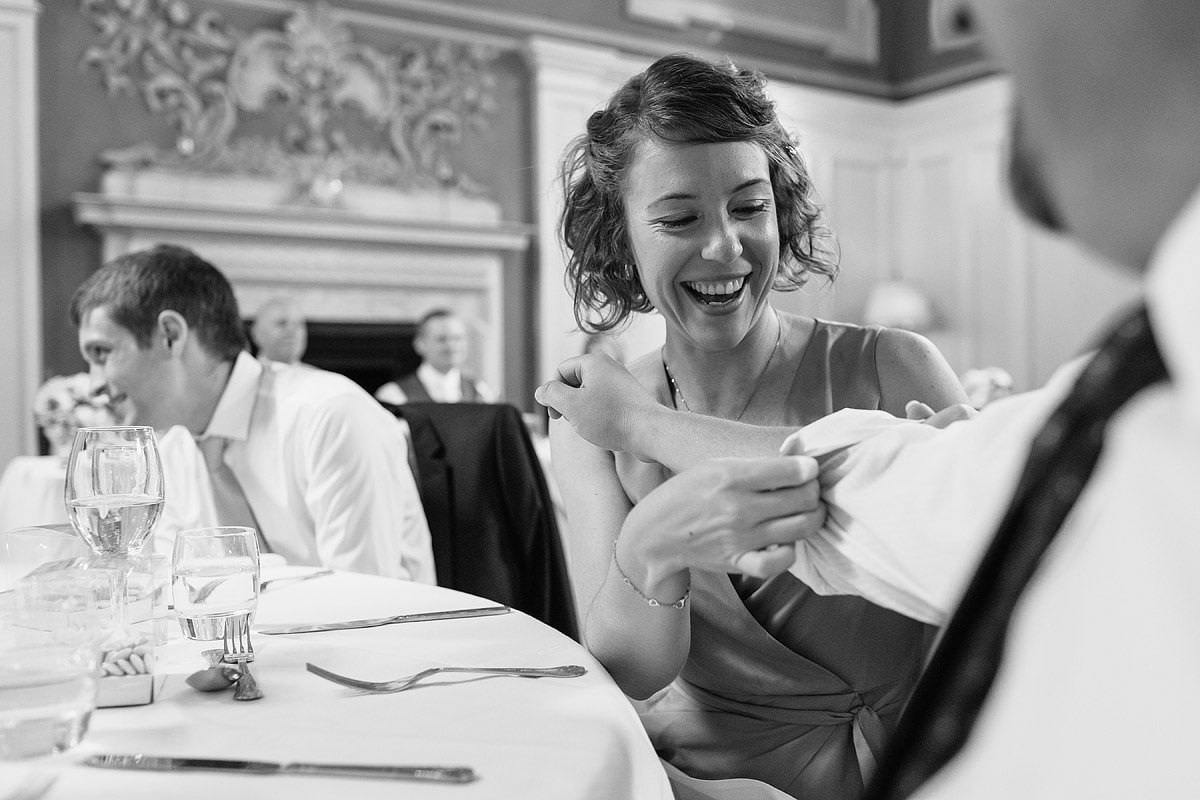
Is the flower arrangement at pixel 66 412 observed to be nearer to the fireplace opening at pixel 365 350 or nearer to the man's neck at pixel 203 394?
the man's neck at pixel 203 394

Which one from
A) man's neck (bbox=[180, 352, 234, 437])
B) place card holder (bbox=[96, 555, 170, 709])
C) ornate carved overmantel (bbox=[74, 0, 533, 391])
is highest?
ornate carved overmantel (bbox=[74, 0, 533, 391])

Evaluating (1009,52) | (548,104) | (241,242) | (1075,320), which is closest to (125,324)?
(1009,52)

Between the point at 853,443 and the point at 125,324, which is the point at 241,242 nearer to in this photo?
the point at 125,324

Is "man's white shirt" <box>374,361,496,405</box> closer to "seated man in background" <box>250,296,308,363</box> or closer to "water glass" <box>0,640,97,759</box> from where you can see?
"seated man in background" <box>250,296,308,363</box>

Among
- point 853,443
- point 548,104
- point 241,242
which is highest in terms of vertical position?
point 548,104

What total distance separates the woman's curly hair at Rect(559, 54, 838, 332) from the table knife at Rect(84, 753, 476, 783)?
3.28 feet

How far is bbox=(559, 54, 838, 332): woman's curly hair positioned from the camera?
1.49m

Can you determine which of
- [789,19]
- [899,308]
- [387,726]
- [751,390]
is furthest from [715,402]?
[789,19]

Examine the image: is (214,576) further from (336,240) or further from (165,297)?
(336,240)

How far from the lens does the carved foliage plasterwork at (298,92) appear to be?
5.17m

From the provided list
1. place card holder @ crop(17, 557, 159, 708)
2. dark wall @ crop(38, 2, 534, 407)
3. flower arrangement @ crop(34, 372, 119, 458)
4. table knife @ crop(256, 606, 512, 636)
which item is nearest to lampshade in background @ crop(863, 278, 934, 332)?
dark wall @ crop(38, 2, 534, 407)

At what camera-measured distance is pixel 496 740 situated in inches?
31.7

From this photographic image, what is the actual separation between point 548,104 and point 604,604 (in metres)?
5.57

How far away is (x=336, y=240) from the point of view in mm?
5605
